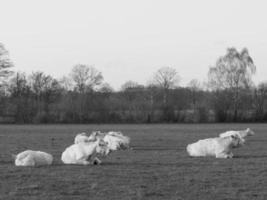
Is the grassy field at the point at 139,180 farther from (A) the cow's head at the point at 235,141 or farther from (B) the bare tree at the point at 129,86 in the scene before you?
(B) the bare tree at the point at 129,86

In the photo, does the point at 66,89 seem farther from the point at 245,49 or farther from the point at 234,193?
the point at 234,193

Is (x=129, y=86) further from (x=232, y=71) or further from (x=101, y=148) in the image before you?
(x=101, y=148)

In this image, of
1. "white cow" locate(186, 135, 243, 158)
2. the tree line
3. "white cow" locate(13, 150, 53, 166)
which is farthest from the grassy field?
the tree line

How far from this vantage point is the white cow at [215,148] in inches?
913

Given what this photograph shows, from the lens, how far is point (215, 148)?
2352 centimetres

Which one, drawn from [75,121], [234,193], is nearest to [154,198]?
[234,193]

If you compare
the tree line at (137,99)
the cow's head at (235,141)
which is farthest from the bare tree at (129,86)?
the cow's head at (235,141)

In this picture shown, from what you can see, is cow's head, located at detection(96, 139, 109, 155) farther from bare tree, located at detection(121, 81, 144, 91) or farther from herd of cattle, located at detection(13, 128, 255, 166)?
bare tree, located at detection(121, 81, 144, 91)

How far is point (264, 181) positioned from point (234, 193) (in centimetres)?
227

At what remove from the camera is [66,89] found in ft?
369

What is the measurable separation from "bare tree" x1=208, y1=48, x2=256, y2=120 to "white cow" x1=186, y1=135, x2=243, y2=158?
78.8 meters

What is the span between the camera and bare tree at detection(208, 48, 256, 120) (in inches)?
4053

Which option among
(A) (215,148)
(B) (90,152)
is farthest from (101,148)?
(A) (215,148)

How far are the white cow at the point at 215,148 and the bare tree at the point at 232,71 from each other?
259ft
